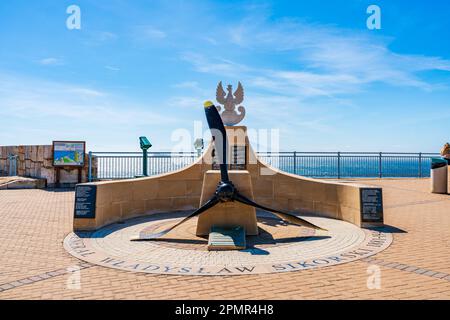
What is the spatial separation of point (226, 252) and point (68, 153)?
46.5ft

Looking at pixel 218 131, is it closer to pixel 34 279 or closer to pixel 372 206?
pixel 372 206

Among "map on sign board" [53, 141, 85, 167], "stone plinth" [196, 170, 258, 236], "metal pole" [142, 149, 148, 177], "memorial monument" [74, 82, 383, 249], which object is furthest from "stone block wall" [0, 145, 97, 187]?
"stone plinth" [196, 170, 258, 236]

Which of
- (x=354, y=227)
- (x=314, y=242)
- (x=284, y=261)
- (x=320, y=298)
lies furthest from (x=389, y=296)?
(x=354, y=227)

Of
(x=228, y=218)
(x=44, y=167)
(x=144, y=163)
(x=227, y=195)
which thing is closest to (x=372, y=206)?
(x=228, y=218)

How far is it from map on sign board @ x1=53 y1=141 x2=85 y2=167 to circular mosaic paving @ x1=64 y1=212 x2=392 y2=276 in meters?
10.4

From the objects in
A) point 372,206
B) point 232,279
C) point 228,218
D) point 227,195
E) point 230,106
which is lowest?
point 232,279

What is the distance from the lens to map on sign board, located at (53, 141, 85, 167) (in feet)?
58.3

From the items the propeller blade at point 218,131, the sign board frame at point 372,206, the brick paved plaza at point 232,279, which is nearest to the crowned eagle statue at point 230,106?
the propeller blade at point 218,131

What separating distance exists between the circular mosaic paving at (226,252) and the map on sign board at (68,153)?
34.2ft

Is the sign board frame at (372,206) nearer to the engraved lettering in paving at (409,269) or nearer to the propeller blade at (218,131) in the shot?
the engraved lettering in paving at (409,269)

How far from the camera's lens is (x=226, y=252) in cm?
652

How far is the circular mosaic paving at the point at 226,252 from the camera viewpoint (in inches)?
220

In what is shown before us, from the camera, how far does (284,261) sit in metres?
5.84
